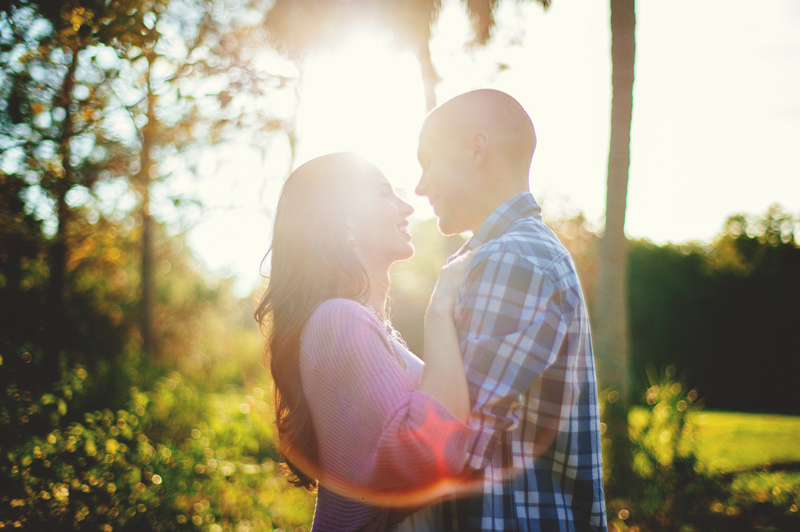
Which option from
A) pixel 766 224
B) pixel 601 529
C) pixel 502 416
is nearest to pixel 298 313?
pixel 502 416

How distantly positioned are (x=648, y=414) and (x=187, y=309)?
1411 centimetres

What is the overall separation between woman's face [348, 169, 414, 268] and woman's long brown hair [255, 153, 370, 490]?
0.05 metres

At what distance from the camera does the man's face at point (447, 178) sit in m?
2.13

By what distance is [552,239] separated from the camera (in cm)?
188

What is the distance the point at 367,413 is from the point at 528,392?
0.64 meters

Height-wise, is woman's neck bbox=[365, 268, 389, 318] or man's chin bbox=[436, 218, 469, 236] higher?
man's chin bbox=[436, 218, 469, 236]

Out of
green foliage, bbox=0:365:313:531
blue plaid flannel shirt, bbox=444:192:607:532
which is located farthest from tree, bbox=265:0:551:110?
blue plaid flannel shirt, bbox=444:192:607:532

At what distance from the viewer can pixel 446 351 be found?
66.2 inches

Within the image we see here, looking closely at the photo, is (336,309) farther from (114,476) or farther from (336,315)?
(114,476)

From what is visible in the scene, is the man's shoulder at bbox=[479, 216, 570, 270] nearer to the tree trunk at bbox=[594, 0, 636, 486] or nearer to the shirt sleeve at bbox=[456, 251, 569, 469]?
the shirt sleeve at bbox=[456, 251, 569, 469]

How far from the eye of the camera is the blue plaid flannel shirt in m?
1.61

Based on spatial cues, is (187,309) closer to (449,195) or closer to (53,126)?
(53,126)

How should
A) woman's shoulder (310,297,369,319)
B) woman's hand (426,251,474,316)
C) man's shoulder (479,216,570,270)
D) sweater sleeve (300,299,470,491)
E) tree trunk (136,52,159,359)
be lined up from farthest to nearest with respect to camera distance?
tree trunk (136,52,159,359) < woman's shoulder (310,297,369,319) < woman's hand (426,251,474,316) < man's shoulder (479,216,570,270) < sweater sleeve (300,299,470,491)

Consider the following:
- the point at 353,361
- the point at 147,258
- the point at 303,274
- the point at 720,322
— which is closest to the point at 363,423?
the point at 353,361
